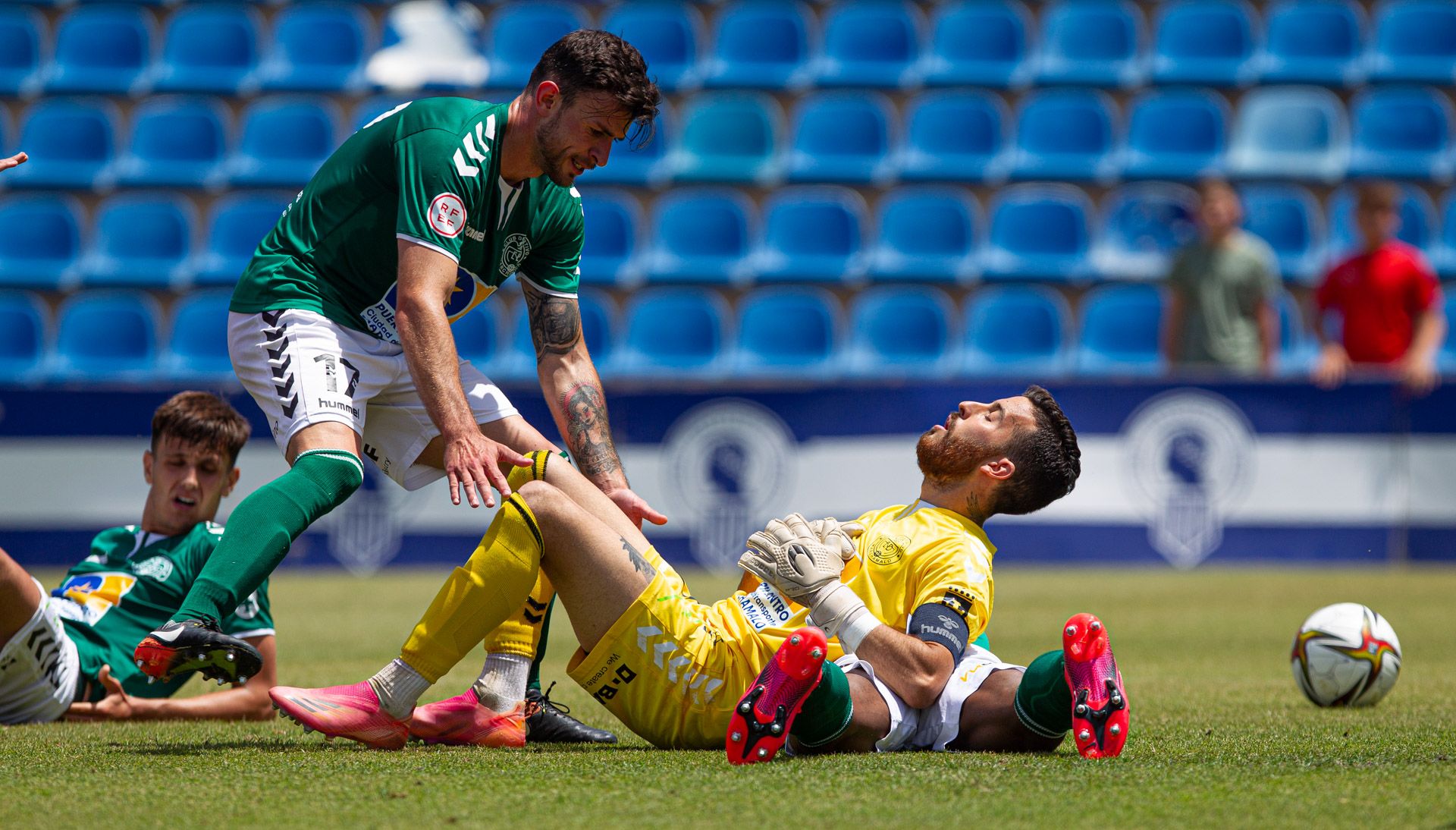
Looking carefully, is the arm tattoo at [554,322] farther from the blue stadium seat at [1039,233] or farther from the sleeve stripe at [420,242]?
the blue stadium seat at [1039,233]

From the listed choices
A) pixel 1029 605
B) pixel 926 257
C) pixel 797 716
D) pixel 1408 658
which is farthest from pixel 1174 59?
pixel 797 716

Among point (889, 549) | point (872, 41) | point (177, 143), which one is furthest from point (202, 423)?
point (872, 41)

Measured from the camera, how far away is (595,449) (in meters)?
4.05

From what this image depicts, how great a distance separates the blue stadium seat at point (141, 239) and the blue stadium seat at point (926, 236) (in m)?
5.59

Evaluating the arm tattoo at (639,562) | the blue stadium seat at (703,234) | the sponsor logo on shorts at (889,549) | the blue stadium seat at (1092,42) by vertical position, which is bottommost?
the arm tattoo at (639,562)

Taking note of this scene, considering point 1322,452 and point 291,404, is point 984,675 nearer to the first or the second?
point 291,404

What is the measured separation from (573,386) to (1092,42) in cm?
956

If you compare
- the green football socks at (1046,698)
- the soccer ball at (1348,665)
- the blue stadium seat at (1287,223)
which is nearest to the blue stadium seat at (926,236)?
the blue stadium seat at (1287,223)

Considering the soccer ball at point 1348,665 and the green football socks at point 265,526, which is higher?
the green football socks at point 265,526

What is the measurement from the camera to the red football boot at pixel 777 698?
113 inches

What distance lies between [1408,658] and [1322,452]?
151 inches

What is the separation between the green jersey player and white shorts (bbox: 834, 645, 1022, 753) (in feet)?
2.54

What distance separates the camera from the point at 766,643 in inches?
130

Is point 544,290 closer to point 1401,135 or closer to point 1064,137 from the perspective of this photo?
point 1064,137
